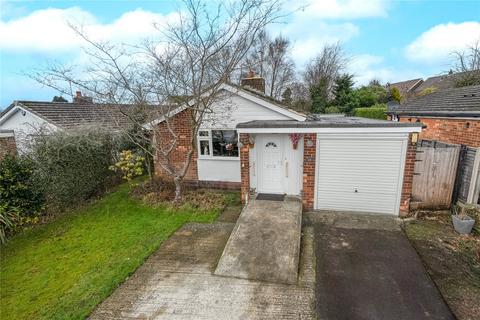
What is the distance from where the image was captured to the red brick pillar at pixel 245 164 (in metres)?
7.64

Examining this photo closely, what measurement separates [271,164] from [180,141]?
3971 mm

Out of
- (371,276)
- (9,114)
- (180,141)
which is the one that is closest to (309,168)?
(371,276)

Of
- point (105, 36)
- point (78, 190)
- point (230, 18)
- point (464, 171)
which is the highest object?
point (230, 18)

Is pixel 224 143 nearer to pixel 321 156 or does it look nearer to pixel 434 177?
pixel 321 156

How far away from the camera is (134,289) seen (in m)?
4.39

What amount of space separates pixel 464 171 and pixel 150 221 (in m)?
9.01

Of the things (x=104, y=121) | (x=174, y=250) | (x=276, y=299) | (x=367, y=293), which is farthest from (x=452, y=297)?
(x=104, y=121)

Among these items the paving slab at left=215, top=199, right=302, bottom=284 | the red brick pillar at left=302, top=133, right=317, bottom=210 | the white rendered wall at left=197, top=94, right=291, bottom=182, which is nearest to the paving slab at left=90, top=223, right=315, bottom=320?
the paving slab at left=215, top=199, right=302, bottom=284

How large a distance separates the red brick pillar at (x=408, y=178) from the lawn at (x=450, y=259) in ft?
1.44

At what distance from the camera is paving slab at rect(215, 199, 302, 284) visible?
→ 4.69 m

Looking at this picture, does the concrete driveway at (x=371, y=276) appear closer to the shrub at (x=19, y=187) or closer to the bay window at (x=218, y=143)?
the bay window at (x=218, y=143)

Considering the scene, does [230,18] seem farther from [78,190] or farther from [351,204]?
[78,190]

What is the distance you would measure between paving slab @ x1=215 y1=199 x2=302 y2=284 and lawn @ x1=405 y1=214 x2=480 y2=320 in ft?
8.24

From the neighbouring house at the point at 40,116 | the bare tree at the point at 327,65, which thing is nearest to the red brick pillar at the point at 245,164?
the neighbouring house at the point at 40,116
